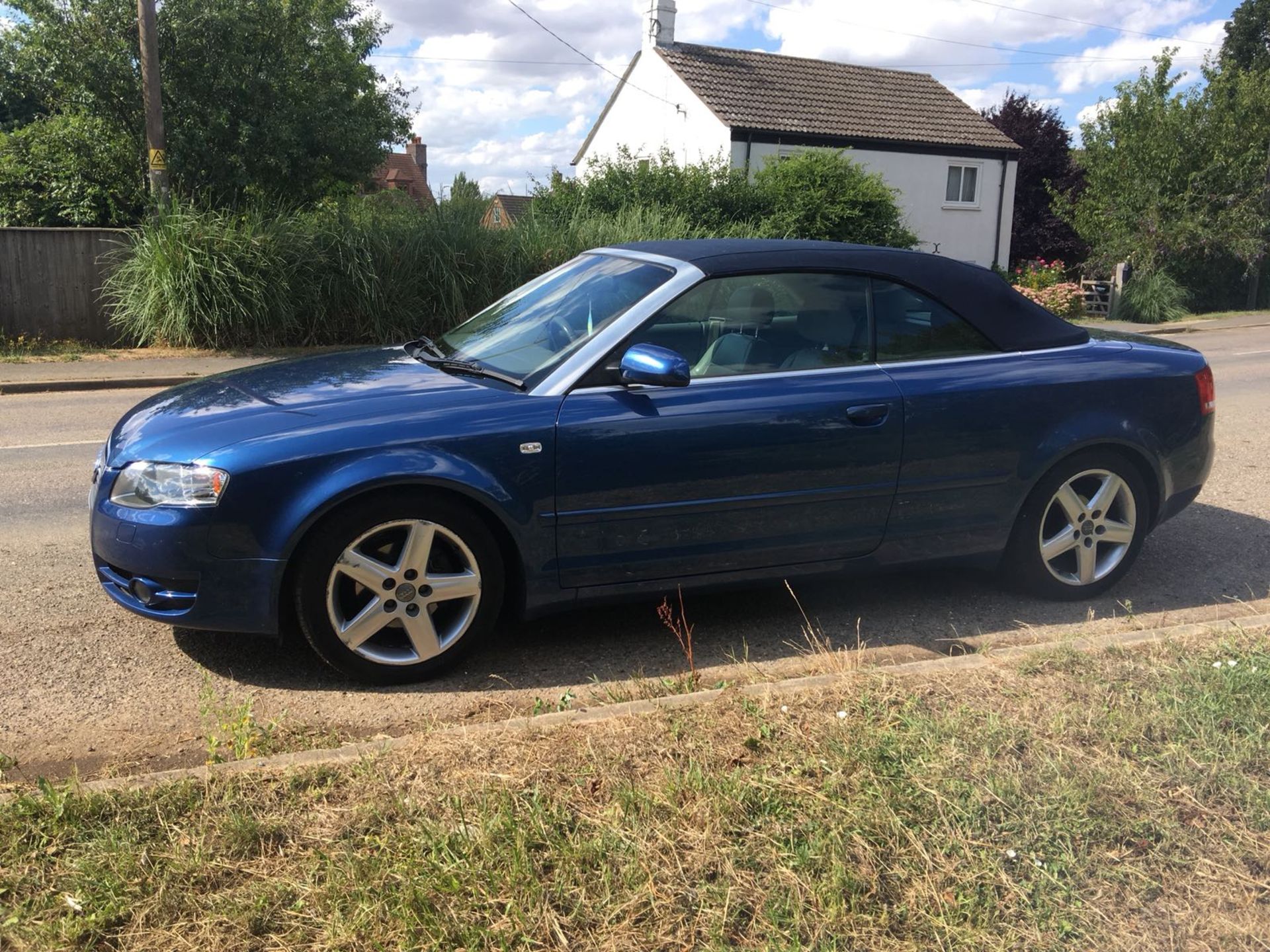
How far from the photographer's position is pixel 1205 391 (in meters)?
5.06

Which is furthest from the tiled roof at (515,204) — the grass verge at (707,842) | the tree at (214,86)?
the grass verge at (707,842)

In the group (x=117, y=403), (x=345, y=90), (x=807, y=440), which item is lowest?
(x=117, y=403)

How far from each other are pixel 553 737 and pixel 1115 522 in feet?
10.2

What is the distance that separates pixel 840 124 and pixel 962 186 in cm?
490

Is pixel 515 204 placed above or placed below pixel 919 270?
above

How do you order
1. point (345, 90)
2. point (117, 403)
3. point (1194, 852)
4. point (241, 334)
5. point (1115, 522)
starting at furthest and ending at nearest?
point (345, 90), point (241, 334), point (117, 403), point (1115, 522), point (1194, 852)

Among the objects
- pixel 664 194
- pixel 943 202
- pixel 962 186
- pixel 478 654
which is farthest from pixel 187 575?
pixel 962 186

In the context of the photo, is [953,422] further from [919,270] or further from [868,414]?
[919,270]

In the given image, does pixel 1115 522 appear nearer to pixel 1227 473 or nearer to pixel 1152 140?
pixel 1227 473

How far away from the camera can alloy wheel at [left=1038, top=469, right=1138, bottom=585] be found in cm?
482

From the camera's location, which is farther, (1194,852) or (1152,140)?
(1152,140)

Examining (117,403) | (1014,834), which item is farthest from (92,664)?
(117,403)

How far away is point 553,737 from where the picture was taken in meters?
3.16

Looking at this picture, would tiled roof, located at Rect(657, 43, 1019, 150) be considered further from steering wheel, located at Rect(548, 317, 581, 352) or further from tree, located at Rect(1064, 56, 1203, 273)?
steering wheel, located at Rect(548, 317, 581, 352)
